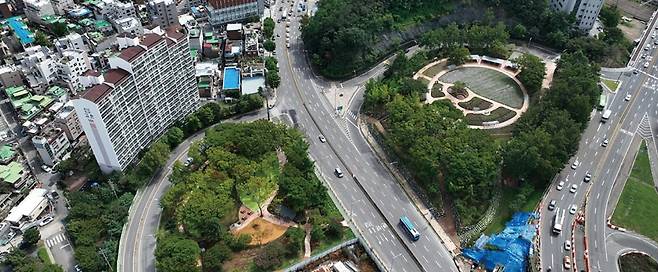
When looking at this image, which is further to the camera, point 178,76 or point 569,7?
point 569,7

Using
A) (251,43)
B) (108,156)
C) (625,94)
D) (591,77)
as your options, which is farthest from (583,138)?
(108,156)

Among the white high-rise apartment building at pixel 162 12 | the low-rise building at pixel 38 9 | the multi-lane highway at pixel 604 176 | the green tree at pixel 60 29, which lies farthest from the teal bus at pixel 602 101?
the low-rise building at pixel 38 9

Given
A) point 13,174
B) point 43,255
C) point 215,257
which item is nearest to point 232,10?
point 13,174

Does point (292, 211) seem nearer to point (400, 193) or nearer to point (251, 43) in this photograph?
point (400, 193)

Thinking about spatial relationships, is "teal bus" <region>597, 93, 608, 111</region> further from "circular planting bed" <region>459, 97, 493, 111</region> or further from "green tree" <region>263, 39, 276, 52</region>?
"green tree" <region>263, 39, 276, 52</region>

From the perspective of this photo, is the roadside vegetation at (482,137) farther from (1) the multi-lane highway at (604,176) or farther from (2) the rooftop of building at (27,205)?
(2) the rooftop of building at (27,205)

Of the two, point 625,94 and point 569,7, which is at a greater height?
point 569,7
